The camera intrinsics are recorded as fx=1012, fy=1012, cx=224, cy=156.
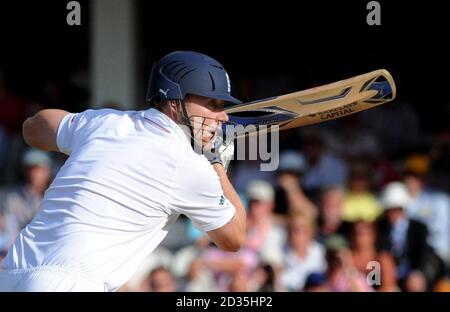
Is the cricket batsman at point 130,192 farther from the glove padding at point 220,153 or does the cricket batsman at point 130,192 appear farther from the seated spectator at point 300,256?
the seated spectator at point 300,256

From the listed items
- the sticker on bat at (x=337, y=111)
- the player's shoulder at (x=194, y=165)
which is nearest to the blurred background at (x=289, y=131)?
the sticker on bat at (x=337, y=111)

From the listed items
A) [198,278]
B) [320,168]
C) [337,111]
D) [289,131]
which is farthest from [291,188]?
[337,111]

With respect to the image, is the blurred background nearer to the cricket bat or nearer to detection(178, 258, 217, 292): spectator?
detection(178, 258, 217, 292): spectator

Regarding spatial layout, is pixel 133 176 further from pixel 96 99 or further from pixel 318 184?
pixel 96 99

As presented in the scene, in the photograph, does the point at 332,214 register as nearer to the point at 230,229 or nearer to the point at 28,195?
the point at 28,195

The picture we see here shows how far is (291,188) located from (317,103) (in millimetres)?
3837

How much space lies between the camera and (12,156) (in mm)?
9109

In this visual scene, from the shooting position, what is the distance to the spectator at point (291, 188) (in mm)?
8250

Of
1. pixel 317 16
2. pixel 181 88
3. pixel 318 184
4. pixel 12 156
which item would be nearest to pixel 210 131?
pixel 181 88

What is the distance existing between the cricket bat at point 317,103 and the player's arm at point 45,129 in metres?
0.80

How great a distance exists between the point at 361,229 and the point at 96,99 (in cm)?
324

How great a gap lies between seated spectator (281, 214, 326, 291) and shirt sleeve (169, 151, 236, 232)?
11.8 ft

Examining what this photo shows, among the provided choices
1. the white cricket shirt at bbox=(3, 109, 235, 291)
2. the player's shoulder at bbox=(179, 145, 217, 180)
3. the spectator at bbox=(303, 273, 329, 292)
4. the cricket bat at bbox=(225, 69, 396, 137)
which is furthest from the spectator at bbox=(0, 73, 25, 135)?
the player's shoulder at bbox=(179, 145, 217, 180)

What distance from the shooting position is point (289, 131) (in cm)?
912
